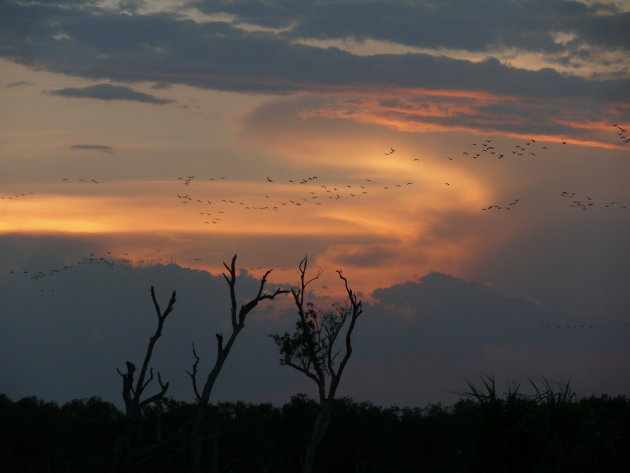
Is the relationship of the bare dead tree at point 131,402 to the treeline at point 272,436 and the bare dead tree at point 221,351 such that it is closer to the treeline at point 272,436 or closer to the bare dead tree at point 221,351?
the bare dead tree at point 221,351

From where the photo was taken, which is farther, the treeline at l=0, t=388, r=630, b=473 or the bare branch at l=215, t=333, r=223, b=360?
the treeline at l=0, t=388, r=630, b=473

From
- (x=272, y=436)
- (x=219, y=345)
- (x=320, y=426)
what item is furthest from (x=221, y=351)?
(x=272, y=436)

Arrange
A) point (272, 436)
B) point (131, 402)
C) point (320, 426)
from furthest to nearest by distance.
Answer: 1. point (272, 436)
2. point (320, 426)
3. point (131, 402)

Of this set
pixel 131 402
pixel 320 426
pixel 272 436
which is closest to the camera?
pixel 131 402

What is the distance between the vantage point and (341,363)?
140 ft

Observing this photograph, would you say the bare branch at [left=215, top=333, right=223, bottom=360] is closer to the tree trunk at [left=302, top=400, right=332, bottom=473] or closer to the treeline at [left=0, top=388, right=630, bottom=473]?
the tree trunk at [left=302, top=400, right=332, bottom=473]

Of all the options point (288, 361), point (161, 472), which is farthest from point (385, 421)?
point (288, 361)

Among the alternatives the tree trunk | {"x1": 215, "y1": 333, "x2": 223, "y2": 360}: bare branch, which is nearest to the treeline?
the tree trunk

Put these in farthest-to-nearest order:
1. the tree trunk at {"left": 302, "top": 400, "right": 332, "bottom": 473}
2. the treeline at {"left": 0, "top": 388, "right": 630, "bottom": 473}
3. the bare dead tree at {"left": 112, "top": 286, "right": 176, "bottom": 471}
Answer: the treeline at {"left": 0, "top": 388, "right": 630, "bottom": 473}, the tree trunk at {"left": 302, "top": 400, "right": 332, "bottom": 473}, the bare dead tree at {"left": 112, "top": 286, "right": 176, "bottom": 471}

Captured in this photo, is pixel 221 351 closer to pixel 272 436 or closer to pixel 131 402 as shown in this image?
pixel 131 402

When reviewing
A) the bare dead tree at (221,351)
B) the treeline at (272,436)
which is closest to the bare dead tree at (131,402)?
the bare dead tree at (221,351)

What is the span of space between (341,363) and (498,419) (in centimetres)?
1085

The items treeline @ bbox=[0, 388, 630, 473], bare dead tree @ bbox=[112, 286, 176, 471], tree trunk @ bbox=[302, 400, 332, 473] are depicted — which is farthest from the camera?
treeline @ bbox=[0, 388, 630, 473]

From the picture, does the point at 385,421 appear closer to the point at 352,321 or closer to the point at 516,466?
the point at 352,321
